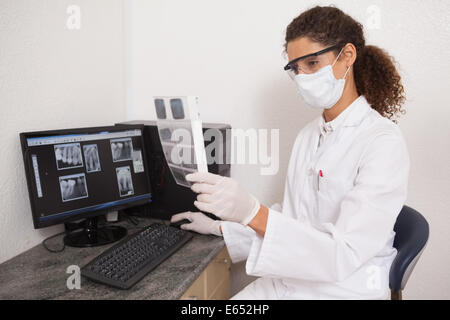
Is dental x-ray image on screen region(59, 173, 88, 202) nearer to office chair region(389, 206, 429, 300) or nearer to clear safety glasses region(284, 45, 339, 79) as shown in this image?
clear safety glasses region(284, 45, 339, 79)

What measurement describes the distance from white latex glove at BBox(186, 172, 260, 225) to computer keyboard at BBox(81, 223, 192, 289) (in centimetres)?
36

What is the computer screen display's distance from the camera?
1135mm

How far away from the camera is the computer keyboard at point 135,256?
3.22 ft

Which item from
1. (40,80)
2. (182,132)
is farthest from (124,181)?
(182,132)

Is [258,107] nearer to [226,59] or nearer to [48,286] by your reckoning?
[226,59]

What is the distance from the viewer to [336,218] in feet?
3.56

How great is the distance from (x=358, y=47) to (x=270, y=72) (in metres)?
0.50

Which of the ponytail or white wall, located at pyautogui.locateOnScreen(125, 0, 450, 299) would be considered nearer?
the ponytail

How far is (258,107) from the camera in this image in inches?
63.9

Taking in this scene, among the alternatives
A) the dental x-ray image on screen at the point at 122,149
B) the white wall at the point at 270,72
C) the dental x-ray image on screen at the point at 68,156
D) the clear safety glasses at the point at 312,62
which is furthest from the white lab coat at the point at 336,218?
the dental x-ray image on screen at the point at 68,156

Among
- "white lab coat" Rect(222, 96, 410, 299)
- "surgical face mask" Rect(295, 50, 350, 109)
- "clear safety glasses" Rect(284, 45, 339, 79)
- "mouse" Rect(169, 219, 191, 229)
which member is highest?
"clear safety glasses" Rect(284, 45, 339, 79)

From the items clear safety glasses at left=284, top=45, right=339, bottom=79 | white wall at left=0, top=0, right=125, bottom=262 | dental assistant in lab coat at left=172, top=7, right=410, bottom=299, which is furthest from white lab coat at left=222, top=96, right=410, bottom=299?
white wall at left=0, top=0, right=125, bottom=262

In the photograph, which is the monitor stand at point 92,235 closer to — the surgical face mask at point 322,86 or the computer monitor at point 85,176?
the computer monitor at point 85,176

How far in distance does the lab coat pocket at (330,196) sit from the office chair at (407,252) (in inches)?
8.7
